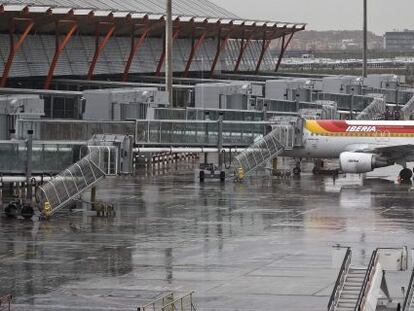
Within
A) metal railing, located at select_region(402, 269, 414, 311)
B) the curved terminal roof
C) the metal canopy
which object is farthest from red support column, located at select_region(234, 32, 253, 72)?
metal railing, located at select_region(402, 269, 414, 311)

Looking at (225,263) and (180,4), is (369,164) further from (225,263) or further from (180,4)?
(180,4)

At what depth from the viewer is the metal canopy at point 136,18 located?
11088cm

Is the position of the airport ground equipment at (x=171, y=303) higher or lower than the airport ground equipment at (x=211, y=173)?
lower

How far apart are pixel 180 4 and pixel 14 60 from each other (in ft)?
145

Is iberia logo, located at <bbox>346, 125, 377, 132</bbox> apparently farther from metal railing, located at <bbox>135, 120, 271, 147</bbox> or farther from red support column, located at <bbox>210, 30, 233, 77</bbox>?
red support column, located at <bbox>210, 30, 233, 77</bbox>

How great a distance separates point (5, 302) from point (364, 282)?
11042 mm

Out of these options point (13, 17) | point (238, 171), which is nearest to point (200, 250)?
point (238, 171)

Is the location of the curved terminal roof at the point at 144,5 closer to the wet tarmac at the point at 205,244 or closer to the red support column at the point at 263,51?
the red support column at the point at 263,51

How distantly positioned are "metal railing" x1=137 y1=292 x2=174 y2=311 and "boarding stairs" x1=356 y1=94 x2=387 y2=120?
8256cm

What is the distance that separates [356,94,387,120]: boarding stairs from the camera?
122812 mm

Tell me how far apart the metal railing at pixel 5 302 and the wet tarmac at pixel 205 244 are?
42 centimetres

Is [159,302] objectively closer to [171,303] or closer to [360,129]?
[171,303]

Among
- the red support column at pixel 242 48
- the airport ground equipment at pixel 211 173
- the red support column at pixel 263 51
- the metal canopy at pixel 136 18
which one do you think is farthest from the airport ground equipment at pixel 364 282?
the red support column at pixel 263 51

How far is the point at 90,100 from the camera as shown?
309 ft
